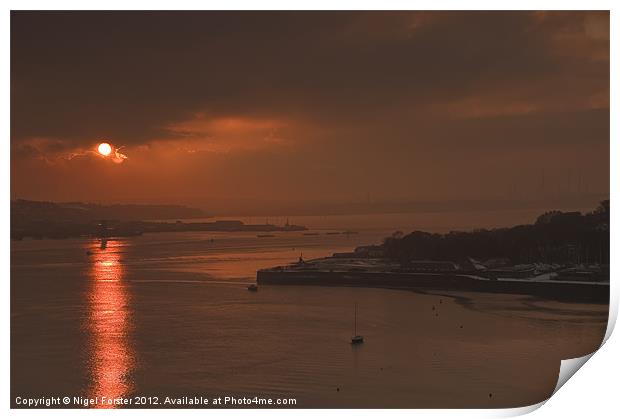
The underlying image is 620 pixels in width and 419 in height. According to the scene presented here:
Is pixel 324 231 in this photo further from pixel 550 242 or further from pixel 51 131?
pixel 51 131

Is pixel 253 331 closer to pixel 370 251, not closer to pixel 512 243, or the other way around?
pixel 370 251

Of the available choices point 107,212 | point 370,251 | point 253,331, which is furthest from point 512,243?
point 107,212

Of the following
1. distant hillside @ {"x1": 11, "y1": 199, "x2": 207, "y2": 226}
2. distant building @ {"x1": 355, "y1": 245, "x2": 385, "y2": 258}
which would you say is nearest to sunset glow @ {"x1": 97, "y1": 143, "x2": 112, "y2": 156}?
distant hillside @ {"x1": 11, "y1": 199, "x2": 207, "y2": 226}

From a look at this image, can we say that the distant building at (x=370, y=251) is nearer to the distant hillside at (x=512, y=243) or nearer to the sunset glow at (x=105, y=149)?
the distant hillside at (x=512, y=243)

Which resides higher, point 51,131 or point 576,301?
point 51,131

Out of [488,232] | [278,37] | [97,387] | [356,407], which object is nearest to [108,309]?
[97,387]

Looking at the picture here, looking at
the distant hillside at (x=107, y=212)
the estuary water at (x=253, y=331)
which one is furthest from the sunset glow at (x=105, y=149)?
the estuary water at (x=253, y=331)

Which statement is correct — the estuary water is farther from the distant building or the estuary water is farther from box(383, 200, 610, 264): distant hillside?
box(383, 200, 610, 264): distant hillside
